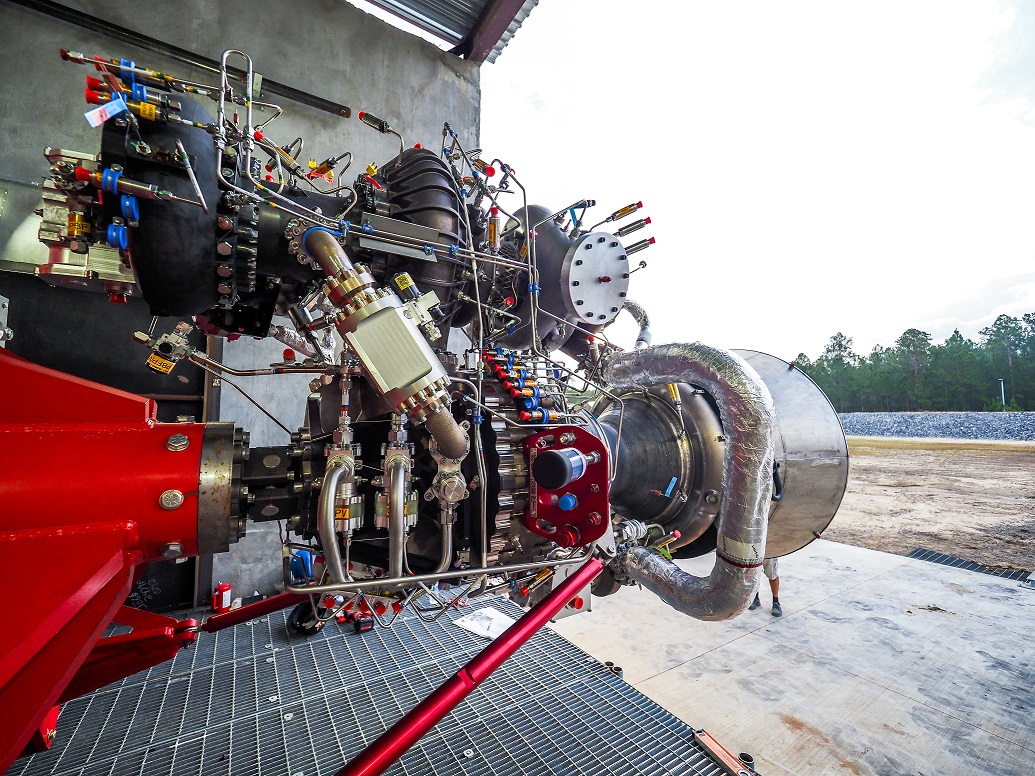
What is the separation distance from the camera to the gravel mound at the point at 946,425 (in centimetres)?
1263

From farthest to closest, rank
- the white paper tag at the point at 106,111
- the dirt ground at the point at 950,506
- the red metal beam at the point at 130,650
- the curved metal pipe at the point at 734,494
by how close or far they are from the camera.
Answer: the dirt ground at the point at 950,506 → the curved metal pipe at the point at 734,494 → the red metal beam at the point at 130,650 → the white paper tag at the point at 106,111

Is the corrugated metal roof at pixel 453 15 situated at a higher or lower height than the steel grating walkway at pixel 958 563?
higher

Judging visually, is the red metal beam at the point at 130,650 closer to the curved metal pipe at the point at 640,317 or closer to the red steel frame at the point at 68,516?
the red steel frame at the point at 68,516

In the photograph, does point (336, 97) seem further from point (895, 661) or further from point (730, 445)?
point (895, 661)

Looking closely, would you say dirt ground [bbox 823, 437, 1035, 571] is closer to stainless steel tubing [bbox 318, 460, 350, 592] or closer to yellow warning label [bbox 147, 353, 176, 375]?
stainless steel tubing [bbox 318, 460, 350, 592]

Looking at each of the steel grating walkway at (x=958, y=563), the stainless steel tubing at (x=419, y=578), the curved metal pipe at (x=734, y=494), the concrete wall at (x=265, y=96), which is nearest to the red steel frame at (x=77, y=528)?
the stainless steel tubing at (x=419, y=578)

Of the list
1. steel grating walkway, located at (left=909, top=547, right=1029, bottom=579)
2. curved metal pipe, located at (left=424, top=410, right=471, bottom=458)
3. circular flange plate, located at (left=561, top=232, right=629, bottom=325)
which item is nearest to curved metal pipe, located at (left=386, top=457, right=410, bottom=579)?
curved metal pipe, located at (left=424, top=410, right=471, bottom=458)

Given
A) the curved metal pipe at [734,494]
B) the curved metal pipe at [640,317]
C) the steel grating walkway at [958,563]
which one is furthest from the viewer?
the steel grating walkway at [958,563]

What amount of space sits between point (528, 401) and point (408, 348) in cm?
68

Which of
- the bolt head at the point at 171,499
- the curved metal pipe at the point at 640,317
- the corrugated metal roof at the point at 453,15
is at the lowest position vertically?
the bolt head at the point at 171,499

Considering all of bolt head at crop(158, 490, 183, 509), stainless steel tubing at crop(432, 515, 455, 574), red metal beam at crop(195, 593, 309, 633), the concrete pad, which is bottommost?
the concrete pad

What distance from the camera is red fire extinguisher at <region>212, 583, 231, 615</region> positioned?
3.35 meters

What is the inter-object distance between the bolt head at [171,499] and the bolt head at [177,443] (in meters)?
0.14

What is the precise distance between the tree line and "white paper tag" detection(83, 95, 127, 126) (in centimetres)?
1440
